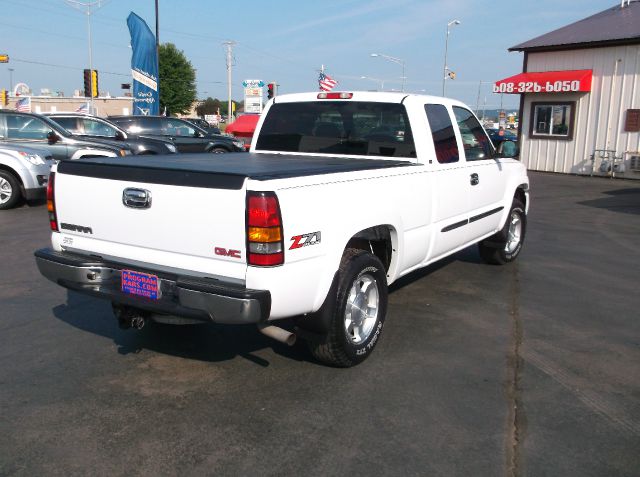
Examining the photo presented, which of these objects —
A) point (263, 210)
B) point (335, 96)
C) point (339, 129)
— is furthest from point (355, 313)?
point (335, 96)

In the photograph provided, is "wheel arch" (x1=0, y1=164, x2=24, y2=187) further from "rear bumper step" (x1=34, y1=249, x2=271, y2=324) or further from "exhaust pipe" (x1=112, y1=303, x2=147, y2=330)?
"exhaust pipe" (x1=112, y1=303, x2=147, y2=330)

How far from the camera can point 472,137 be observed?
6.18 meters

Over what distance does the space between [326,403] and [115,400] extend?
1.30 meters

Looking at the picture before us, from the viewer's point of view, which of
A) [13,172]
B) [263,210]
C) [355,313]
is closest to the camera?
[263,210]

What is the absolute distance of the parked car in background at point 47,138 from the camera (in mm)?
12469

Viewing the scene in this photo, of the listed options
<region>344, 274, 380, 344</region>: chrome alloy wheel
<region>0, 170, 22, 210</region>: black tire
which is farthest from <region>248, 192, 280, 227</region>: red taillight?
<region>0, 170, 22, 210</region>: black tire

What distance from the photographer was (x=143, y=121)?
Answer: 17.3 metres

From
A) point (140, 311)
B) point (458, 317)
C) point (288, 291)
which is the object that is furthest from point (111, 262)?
point (458, 317)

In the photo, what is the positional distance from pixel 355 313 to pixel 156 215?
154cm

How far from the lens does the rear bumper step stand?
132 inches

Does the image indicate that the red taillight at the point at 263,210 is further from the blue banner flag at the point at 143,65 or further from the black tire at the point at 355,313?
the blue banner flag at the point at 143,65

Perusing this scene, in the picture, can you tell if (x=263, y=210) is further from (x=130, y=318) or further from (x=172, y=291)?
(x=130, y=318)

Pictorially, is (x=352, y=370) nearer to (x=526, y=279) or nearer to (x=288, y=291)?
(x=288, y=291)

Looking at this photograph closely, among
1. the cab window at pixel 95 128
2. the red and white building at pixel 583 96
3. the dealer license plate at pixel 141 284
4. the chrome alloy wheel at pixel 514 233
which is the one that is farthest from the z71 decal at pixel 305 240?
the red and white building at pixel 583 96
